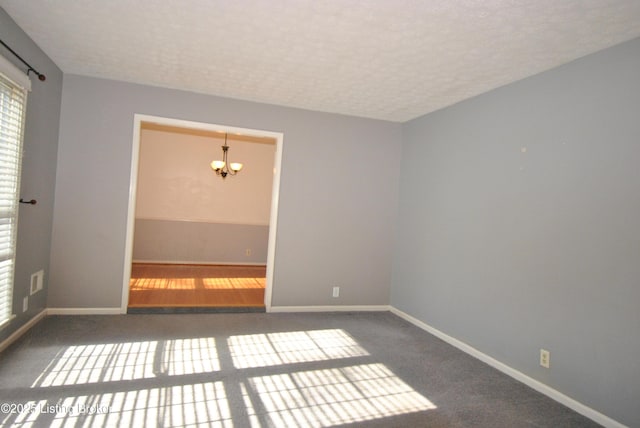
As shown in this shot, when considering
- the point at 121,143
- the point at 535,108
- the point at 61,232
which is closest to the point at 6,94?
the point at 121,143

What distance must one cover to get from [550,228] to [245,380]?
2437mm

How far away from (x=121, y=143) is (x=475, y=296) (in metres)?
3.77

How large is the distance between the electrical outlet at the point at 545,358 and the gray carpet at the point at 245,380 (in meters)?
0.21

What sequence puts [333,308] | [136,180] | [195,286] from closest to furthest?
1. [136,180]
2. [333,308]
3. [195,286]

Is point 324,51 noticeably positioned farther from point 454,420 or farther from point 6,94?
point 454,420

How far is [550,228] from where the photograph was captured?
270 centimetres

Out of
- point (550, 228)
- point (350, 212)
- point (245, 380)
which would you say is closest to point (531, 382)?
point (550, 228)

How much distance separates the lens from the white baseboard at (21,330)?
2793mm

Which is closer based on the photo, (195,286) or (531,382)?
(531,382)

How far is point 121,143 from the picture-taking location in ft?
12.5

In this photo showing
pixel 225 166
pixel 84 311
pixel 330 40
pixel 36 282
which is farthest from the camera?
pixel 225 166

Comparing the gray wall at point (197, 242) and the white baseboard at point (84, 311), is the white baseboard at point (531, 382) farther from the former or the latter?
the gray wall at point (197, 242)

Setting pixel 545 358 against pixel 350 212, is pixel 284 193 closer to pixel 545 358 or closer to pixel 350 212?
pixel 350 212

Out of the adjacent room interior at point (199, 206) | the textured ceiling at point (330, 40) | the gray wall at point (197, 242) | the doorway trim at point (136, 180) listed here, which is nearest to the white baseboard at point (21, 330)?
the doorway trim at point (136, 180)
